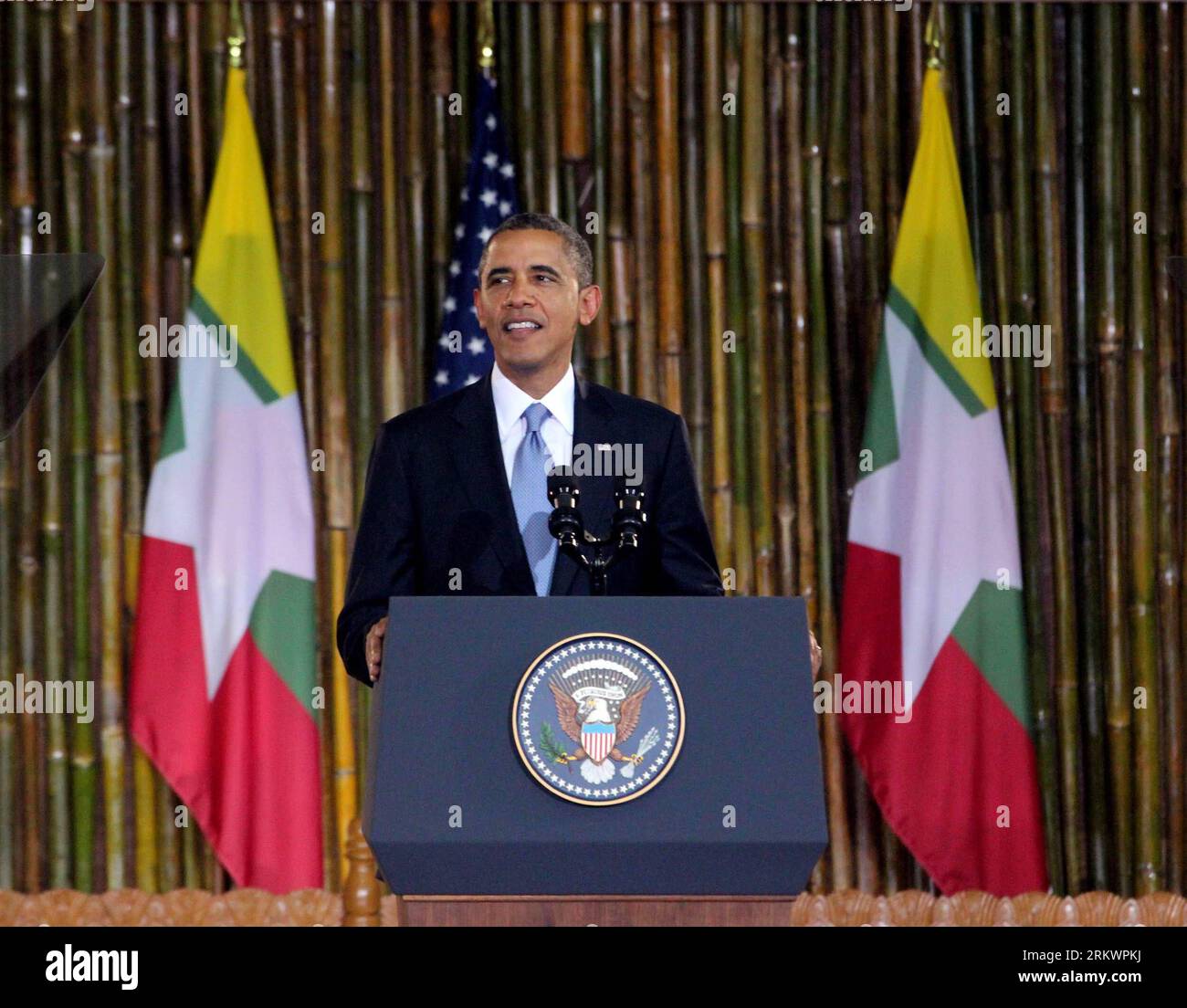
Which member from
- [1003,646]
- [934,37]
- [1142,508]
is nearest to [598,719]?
[1003,646]

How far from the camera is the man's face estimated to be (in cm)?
308

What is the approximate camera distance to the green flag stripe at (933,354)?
5.47 m

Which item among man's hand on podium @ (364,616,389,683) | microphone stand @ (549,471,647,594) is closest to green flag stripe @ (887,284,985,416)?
microphone stand @ (549,471,647,594)

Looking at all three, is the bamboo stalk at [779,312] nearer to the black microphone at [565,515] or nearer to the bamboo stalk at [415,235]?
the bamboo stalk at [415,235]

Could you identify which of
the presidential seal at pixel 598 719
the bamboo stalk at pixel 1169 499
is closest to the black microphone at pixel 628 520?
the presidential seal at pixel 598 719

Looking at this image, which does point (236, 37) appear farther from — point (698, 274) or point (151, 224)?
point (698, 274)

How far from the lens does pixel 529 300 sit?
308cm

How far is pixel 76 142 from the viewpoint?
18.3ft

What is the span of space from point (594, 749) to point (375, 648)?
51cm

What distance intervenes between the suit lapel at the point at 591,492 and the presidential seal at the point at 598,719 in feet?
1.93

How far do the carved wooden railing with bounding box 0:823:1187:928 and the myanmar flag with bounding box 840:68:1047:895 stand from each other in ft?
0.31

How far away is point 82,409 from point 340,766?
1.43 m

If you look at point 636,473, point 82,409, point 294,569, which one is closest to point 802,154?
point 294,569

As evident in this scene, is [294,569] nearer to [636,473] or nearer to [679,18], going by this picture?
[679,18]
